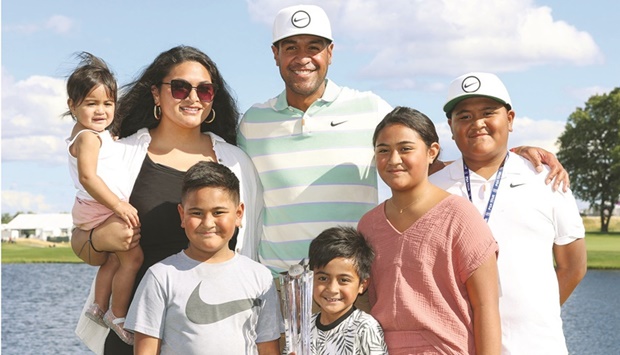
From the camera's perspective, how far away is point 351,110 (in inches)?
219

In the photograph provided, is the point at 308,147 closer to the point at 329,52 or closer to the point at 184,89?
the point at 329,52

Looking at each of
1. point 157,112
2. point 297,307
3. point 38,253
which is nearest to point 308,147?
point 157,112

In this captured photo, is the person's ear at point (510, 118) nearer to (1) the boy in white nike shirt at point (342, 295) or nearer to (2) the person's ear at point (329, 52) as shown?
(1) the boy in white nike shirt at point (342, 295)

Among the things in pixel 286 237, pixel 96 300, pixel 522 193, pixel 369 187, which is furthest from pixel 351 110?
pixel 96 300

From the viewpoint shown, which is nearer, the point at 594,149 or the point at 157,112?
the point at 157,112

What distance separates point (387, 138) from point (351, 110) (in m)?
1.07

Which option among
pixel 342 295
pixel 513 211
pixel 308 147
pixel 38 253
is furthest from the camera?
pixel 38 253

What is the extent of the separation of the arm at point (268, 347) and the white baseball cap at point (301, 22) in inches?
80.9

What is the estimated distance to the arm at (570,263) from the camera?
5.04 meters

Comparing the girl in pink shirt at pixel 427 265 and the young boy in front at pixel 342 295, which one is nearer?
the girl in pink shirt at pixel 427 265

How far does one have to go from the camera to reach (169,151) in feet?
17.7

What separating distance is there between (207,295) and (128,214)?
3.04 ft

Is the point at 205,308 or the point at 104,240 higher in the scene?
the point at 104,240

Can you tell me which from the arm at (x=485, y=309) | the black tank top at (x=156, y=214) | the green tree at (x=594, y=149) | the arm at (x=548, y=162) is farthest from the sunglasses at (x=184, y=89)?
the green tree at (x=594, y=149)
